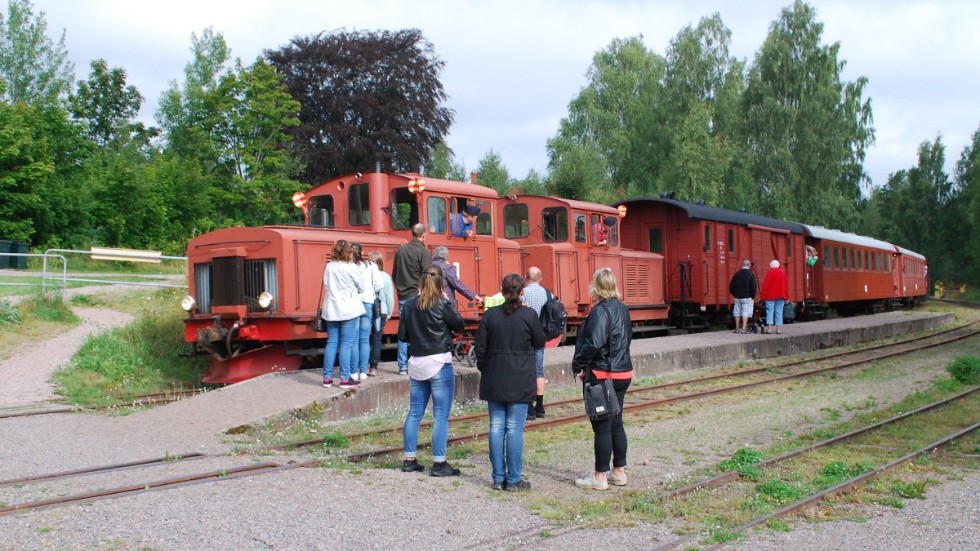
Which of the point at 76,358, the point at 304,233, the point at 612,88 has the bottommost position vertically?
the point at 76,358

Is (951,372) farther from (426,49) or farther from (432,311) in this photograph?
(426,49)

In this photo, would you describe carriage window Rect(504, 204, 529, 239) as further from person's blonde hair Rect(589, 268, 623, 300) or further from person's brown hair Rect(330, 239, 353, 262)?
person's blonde hair Rect(589, 268, 623, 300)

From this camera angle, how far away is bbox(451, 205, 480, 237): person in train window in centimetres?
1437

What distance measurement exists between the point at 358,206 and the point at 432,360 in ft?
23.2

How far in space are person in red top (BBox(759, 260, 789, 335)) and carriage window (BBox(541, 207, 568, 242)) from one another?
5.58 meters

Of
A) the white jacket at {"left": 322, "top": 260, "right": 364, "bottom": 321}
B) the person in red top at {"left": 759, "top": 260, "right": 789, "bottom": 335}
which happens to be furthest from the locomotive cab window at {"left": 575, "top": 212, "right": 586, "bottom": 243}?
the white jacket at {"left": 322, "top": 260, "right": 364, "bottom": 321}

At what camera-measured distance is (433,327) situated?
7.77 m

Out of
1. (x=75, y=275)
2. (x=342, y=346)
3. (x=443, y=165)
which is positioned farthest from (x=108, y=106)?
(x=342, y=346)

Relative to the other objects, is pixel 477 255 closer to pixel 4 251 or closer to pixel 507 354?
pixel 507 354

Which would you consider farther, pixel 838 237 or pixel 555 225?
pixel 838 237

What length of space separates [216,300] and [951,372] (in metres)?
12.1

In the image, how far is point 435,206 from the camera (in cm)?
1423

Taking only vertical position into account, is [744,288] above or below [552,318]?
above

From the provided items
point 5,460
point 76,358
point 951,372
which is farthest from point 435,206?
point 951,372
